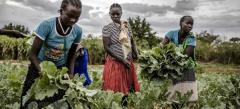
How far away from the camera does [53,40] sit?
3609 millimetres

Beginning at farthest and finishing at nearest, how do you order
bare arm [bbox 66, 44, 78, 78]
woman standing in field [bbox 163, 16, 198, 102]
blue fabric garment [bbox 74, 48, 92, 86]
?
1. woman standing in field [bbox 163, 16, 198, 102]
2. blue fabric garment [bbox 74, 48, 92, 86]
3. bare arm [bbox 66, 44, 78, 78]

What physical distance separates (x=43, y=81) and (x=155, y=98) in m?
0.81

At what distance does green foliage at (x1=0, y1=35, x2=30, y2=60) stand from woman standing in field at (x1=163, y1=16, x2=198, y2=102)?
16606mm

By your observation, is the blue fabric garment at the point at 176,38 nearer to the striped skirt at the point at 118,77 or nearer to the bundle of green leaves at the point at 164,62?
the bundle of green leaves at the point at 164,62

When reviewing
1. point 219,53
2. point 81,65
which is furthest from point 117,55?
point 219,53

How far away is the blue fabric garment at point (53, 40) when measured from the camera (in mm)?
3516

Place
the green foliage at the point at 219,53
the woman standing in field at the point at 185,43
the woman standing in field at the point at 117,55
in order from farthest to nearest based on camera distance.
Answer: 1. the green foliage at the point at 219,53
2. the woman standing in field at the point at 117,55
3. the woman standing in field at the point at 185,43

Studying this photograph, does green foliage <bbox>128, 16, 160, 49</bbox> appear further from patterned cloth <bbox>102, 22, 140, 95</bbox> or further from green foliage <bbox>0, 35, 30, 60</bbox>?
patterned cloth <bbox>102, 22, 140, 95</bbox>

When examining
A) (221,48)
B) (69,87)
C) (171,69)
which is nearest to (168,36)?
(171,69)

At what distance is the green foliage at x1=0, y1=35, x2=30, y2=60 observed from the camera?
21.6 metres

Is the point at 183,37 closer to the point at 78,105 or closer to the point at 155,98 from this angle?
the point at 155,98

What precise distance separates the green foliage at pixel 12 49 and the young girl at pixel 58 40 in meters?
18.0

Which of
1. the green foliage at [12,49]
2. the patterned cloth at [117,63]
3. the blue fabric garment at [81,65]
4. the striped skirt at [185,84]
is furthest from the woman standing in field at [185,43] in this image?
→ the green foliage at [12,49]

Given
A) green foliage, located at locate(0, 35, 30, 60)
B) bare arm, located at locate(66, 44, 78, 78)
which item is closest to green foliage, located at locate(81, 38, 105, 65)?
green foliage, located at locate(0, 35, 30, 60)
